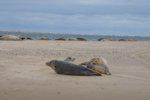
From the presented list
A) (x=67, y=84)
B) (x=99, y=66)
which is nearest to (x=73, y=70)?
(x=99, y=66)

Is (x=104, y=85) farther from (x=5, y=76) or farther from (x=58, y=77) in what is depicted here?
(x=5, y=76)

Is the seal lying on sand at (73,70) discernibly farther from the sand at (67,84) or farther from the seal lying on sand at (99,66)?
the seal lying on sand at (99,66)

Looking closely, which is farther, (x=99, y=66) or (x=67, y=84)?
(x=99, y=66)

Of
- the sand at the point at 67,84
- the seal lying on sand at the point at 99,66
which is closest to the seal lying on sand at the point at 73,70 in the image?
the sand at the point at 67,84

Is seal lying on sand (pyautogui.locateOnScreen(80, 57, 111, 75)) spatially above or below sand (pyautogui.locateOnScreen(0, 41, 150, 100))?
above

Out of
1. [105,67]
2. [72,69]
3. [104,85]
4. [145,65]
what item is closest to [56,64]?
[72,69]

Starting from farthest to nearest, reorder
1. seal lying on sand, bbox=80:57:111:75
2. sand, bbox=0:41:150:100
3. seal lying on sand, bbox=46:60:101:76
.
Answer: seal lying on sand, bbox=80:57:111:75, seal lying on sand, bbox=46:60:101:76, sand, bbox=0:41:150:100

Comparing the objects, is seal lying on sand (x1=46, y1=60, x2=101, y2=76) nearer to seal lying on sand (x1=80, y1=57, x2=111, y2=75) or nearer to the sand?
the sand

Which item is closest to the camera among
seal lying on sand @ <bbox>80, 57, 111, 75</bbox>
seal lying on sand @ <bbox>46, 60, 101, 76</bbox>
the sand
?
the sand

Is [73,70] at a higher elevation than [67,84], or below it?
higher

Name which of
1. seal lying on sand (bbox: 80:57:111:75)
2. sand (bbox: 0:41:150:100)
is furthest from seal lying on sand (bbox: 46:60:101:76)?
seal lying on sand (bbox: 80:57:111:75)

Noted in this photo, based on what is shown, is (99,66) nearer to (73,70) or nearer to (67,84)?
(73,70)

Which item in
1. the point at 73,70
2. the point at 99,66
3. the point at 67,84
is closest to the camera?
the point at 67,84

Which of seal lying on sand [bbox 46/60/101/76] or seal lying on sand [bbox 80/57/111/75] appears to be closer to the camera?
seal lying on sand [bbox 46/60/101/76]
